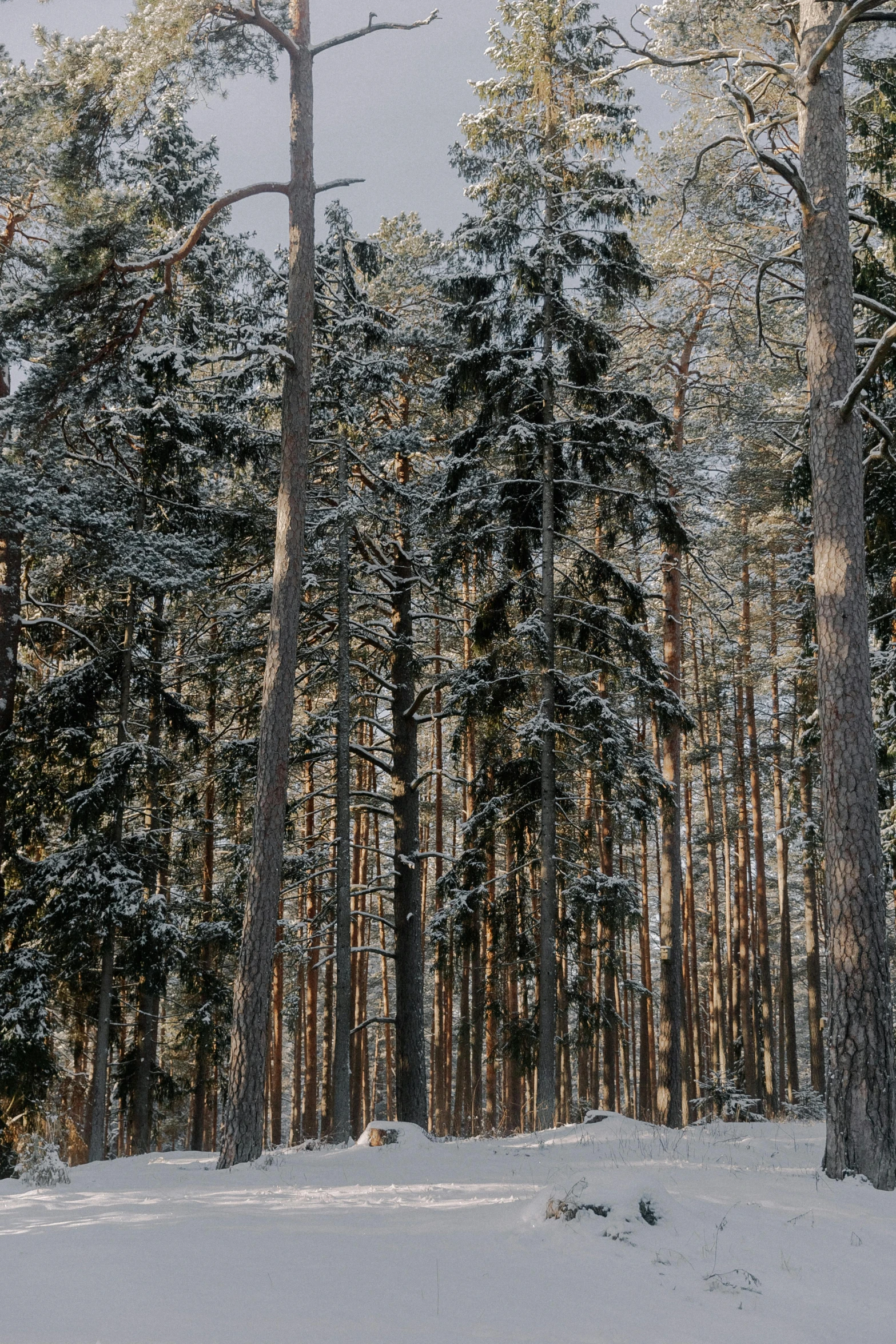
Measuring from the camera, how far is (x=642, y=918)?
12070 millimetres

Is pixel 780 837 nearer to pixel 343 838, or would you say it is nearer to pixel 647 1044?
pixel 647 1044

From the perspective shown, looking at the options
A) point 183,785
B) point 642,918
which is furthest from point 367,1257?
point 183,785

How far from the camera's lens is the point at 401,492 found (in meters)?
14.8

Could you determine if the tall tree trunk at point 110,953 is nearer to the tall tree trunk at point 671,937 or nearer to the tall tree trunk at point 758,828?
the tall tree trunk at point 671,937

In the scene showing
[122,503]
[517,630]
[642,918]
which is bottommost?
[642,918]

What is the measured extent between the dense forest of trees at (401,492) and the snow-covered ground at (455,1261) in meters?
3.34

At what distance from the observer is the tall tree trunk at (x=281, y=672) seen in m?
8.60

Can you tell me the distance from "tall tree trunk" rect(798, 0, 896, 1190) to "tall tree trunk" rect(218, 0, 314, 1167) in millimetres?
4733

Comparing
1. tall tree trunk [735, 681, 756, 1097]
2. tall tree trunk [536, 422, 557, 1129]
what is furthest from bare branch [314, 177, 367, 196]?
tall tree trunk [735, 681, 756, 1097]

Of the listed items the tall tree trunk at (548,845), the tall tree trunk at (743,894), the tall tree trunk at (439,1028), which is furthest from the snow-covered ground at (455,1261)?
the tall tree trunk at (743,894)

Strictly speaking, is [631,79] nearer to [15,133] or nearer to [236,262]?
[236,262]

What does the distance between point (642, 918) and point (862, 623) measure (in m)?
5.93

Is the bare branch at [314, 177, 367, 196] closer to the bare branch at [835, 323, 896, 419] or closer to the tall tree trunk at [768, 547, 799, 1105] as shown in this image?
the bare branch at [835, 323, 896, 419]

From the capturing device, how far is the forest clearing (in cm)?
497
